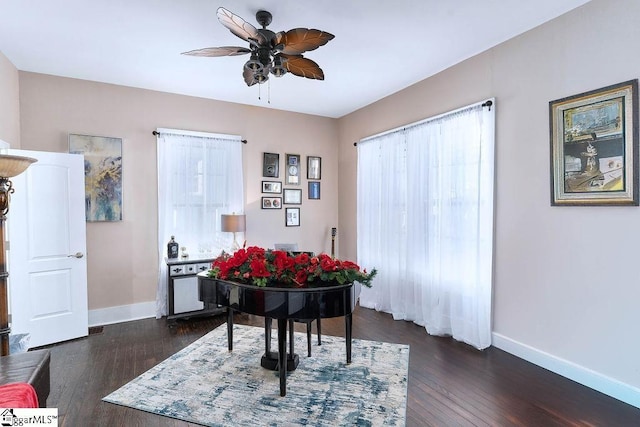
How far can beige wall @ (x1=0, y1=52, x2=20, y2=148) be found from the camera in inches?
133

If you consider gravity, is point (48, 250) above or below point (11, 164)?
below

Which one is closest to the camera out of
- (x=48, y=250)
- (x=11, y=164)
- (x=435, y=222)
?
(x=11, y=164)

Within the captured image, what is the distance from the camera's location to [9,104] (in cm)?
354

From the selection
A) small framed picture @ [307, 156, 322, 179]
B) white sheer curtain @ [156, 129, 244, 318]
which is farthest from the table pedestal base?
small framed picture @ [307, 156, 322, 179]

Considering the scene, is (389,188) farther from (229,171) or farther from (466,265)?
(229,171)

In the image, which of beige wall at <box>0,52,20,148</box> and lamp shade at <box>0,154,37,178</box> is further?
beige wall at <box>0,52,20,148</box>

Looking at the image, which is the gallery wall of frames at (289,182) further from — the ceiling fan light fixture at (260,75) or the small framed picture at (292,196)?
the ceiling fan light fixture at (260,75)

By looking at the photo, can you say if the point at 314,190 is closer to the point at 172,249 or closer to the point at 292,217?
the point at 292,217

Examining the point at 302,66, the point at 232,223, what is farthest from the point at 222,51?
the point at 232,223

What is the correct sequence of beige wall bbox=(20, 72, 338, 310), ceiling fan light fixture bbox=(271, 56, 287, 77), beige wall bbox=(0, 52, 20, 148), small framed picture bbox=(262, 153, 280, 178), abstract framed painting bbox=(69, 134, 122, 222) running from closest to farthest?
ceiling fan light fixture bbox=(271, 56, 287, 77) → beige wall bbox=(0, 52, 20, 148) → beige wall bbox=(20, 72, 338, 310) → abstract framed painting bbox=(69, 134, 122, 222) → small framed picture bbox=(262, 153, 280, 178)

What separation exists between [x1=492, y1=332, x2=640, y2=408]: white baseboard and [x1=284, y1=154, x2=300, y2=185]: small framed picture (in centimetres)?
354

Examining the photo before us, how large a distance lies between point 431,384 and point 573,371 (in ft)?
3.85

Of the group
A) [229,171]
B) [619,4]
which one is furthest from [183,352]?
[619,4]

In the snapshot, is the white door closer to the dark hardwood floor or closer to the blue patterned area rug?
the dark hardwood floor
